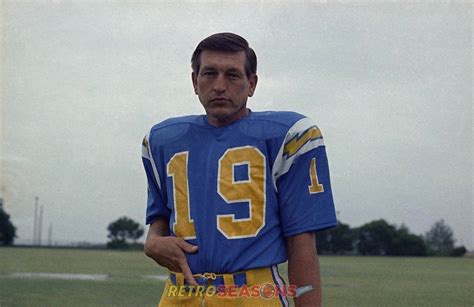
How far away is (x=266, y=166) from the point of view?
5.55ft

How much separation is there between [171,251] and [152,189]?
0.76 feet

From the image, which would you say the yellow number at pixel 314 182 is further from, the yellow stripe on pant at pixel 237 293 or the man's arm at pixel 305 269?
the yellow stripe on pant at pixel 237 293

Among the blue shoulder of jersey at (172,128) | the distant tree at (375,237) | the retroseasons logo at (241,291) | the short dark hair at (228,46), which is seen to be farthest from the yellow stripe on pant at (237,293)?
the distant tree at (375,237)

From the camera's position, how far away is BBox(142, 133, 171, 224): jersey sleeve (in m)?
1.86

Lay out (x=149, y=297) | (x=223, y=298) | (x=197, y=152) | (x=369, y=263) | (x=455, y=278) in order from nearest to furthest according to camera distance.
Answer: (x=223, y=298), (x=197, y=152), (x=149, y=297), (x=455, y=278), (x=369, y=263)

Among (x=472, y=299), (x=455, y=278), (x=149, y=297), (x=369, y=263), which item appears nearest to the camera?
(x=472, y=299)

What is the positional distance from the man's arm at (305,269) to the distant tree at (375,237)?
6.61 metres

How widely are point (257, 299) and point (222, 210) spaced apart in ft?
0.65

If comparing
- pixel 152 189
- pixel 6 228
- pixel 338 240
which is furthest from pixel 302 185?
pixel 6 228

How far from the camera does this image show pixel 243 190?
168cm

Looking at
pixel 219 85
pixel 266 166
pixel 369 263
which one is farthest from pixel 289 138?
pixel 369 263

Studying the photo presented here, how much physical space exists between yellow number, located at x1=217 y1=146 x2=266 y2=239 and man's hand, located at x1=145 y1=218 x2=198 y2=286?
92 millimetres

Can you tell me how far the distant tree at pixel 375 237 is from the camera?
855cm

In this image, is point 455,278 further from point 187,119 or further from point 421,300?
point 187,119
